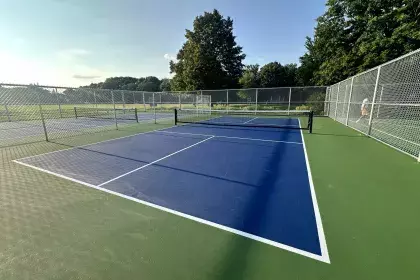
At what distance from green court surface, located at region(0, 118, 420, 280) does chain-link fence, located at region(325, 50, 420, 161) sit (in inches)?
157

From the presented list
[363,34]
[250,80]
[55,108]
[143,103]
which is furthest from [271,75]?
[55,108]

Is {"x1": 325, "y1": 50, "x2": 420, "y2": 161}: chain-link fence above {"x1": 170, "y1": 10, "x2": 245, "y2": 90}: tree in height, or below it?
below

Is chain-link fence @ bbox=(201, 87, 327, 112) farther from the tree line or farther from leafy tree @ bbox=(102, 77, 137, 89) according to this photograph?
leafy tree @ bbox=(102, 77, 137, 89)

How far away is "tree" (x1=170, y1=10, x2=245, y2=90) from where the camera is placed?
34.2m

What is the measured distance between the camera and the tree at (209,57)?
34.2m

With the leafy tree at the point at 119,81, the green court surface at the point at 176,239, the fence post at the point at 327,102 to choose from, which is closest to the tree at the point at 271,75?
the fence post at the point at 327,102

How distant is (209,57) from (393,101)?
3014 centimetres

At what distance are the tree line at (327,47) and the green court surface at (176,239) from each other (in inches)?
763

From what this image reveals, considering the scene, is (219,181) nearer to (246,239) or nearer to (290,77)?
(246,239)

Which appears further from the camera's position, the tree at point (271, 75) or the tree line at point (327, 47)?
the tree at point (271, 75)

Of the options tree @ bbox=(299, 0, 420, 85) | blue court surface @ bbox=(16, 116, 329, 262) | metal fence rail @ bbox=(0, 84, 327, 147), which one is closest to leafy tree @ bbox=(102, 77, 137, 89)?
metal fence rail @ bbox=(0, 84, 327, 147)

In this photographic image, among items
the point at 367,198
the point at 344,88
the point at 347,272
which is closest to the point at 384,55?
the point at 344,88

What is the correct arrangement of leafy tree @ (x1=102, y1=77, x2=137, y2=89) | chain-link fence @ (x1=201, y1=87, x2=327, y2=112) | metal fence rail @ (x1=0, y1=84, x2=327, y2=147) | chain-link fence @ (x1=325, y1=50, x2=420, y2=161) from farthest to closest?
1. leafy tree @ (x1=102, y1=77, x2=137, y2=89)
2. chain-link fence @ (x1=201, y1=87, x2=327, y2=112)
3. metal fence rail @ (x1=0, y1=84, x2=327, y2=147)
4. chain-link fence @ (x1=325, y1=50, x2=420, y2=161)

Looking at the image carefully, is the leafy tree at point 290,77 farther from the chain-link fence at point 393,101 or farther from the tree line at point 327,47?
the chain-link fence at point 393,101
